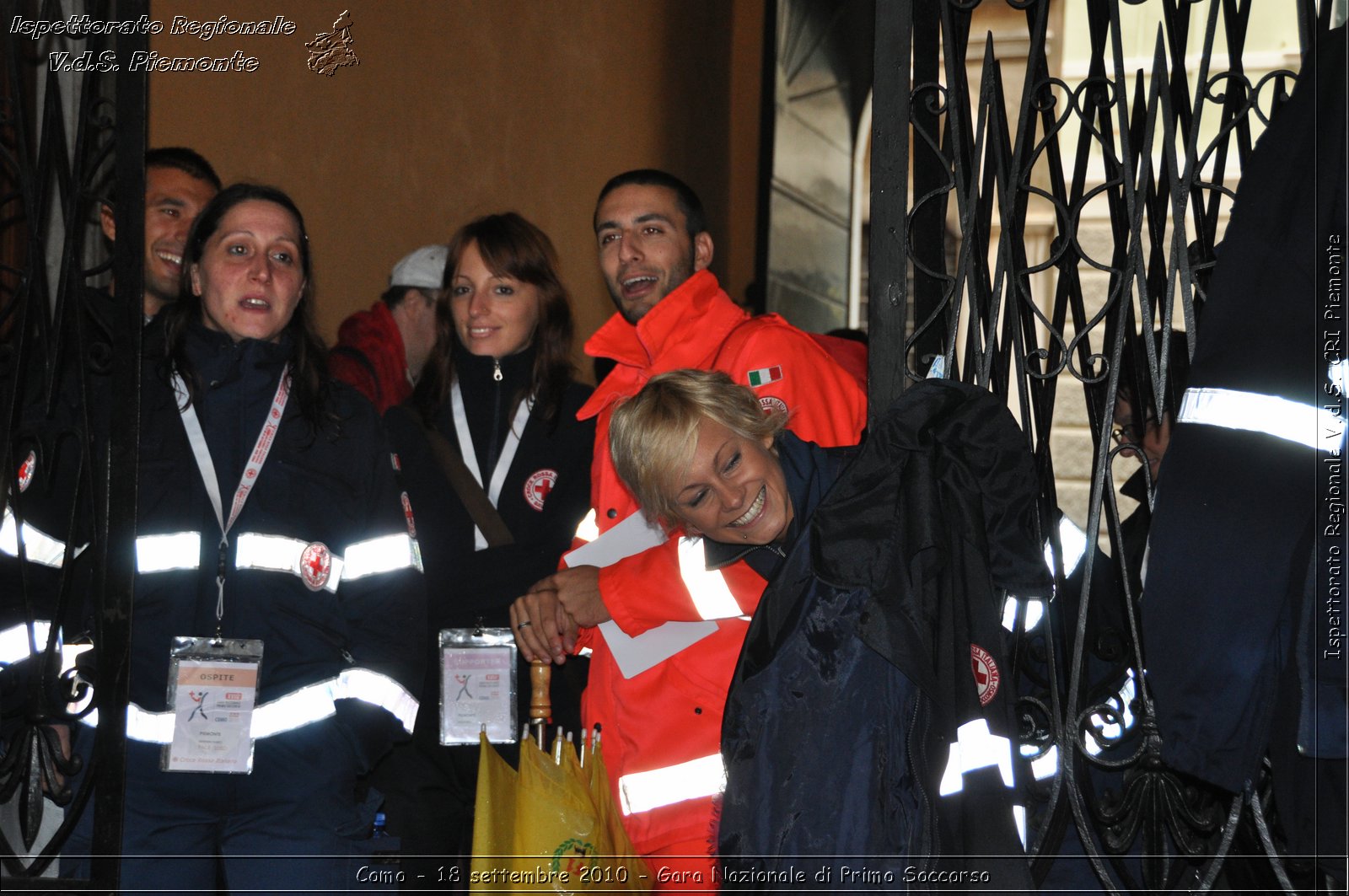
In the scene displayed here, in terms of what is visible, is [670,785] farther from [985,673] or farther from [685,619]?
[985,673]

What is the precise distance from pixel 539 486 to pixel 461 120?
315 centimetres

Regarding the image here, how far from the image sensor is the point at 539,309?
362 centimetres

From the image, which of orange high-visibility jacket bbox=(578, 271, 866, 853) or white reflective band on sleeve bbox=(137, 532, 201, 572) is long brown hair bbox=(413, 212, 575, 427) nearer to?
orange high-visibility jacket bbox=(578, 271, 866, 853)

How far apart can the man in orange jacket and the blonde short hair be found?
17cm

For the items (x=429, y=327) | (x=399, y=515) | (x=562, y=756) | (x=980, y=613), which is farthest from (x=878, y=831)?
(x=429, y=327)

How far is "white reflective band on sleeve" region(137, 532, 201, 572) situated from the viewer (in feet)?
9.21

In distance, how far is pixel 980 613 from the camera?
2264mm

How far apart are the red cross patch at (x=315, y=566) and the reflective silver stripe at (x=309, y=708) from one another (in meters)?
0.20

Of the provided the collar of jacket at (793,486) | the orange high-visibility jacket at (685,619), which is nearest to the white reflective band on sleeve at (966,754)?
the collar of jacket at (793,486)

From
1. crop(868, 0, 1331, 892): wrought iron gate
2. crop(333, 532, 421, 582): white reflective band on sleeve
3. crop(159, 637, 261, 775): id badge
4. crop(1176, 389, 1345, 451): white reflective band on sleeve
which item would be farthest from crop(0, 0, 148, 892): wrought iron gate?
crop(1176, 389, 1345, 451): white reflective band on sleeve

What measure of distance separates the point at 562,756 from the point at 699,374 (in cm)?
87

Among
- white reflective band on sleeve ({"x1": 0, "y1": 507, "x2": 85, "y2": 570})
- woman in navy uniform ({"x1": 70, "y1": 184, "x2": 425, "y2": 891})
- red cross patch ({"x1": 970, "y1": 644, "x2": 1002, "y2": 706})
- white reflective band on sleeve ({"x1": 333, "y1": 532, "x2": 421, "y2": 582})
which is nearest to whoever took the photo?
red cross patch ({"x1": 970, "y1": 644, "x2": 1002, "y2": 706})

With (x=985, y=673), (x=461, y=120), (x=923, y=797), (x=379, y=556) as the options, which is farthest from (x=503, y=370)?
(x=461, y=120)

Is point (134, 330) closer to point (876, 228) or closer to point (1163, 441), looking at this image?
point (876, 228)
